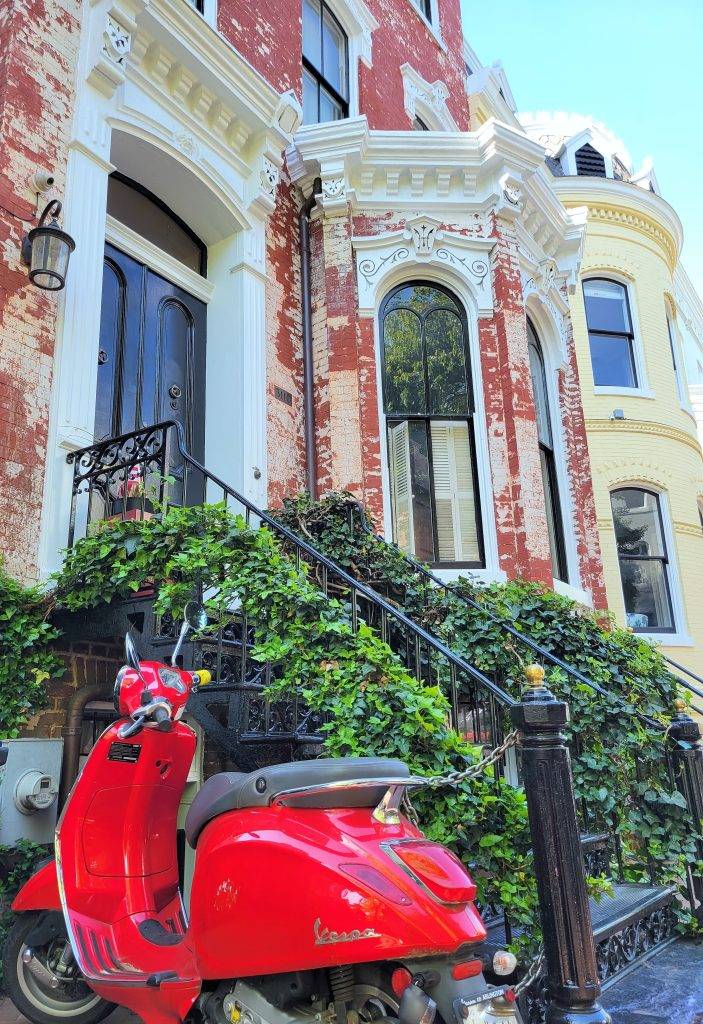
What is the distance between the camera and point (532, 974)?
118 inches

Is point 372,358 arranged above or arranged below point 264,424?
above

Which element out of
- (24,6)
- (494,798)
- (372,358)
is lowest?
(494,798)

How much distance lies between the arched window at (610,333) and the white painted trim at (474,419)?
22.5 ft

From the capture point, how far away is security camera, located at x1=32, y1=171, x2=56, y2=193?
5.80 meters

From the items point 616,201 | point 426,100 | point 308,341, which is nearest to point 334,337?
point 308,341

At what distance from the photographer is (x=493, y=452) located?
28.7ft

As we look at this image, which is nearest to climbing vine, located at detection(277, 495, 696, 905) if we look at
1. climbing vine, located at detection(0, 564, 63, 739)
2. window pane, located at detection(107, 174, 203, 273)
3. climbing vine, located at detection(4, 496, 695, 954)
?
climbing vine, located at detection(4, 496, 695, 954)

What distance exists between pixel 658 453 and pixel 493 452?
7.42 m

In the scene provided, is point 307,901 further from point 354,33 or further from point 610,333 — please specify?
point 610,333

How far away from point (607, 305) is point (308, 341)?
30.3 feet

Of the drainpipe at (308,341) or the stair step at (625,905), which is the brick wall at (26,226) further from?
the stair step at (625,905)

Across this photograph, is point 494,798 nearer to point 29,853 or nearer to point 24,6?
point 29,853

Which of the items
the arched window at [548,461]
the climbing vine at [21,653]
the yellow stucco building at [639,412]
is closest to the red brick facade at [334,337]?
the arched window at [548,461]

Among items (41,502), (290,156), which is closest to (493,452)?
(290,156)
